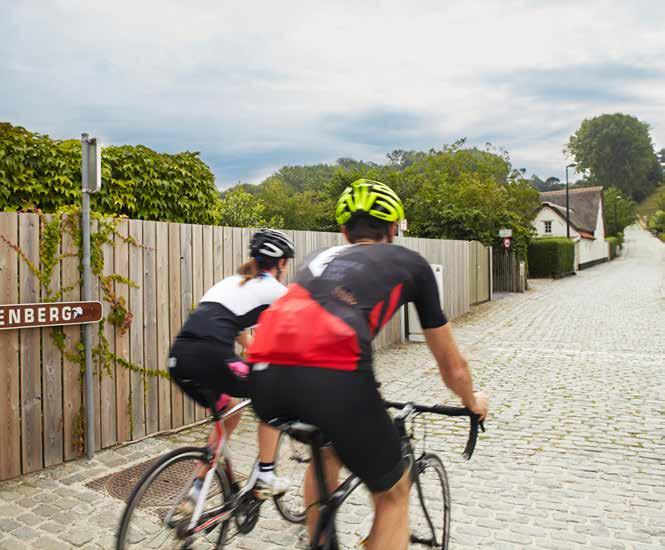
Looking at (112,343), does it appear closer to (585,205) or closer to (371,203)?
(371,203)

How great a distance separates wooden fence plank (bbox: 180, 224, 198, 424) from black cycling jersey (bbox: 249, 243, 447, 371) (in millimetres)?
3819

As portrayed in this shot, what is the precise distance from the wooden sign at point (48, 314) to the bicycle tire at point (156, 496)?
2.22m

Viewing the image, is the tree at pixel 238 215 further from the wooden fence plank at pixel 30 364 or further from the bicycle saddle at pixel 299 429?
the bicycle saddle at pixel 299 429

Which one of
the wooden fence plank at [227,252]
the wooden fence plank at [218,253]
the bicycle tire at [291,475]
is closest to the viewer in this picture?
the bicycle tire at [291,475]

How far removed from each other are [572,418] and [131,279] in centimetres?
467

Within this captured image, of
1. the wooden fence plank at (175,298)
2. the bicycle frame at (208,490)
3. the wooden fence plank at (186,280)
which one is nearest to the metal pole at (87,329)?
the wooden fence plank at (175,298)

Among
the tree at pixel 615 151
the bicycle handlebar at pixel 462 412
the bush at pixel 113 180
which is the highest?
the tree at pixel 615 151

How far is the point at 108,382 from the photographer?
17.3ft

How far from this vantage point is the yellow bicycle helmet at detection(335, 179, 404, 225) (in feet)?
8.29

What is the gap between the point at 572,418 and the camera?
6.61 metres

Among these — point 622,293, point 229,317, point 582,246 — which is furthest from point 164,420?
point 582,246

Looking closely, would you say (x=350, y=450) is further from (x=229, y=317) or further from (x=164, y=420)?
(x=164, y=420)

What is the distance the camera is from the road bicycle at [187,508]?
2689mm

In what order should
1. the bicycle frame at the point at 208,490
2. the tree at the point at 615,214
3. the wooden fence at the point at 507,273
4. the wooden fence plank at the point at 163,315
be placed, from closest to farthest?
the bicycle frame at the point at 208,490
the wooden fence plank at the point at 163,315
the wooden fence at the point at 507,273
the tree at the point at 615,214
